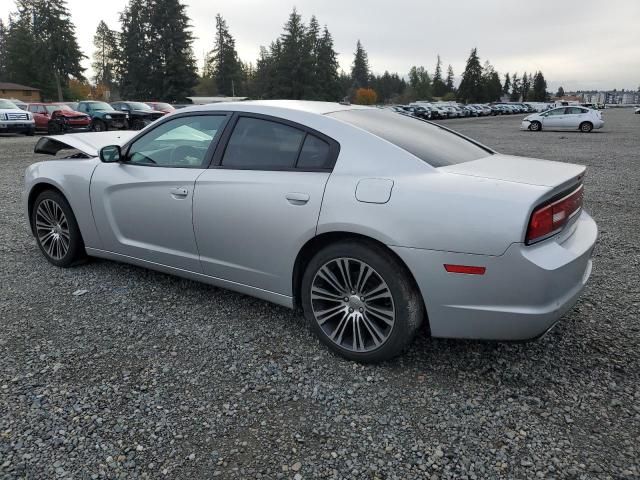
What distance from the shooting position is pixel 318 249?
3.04 m

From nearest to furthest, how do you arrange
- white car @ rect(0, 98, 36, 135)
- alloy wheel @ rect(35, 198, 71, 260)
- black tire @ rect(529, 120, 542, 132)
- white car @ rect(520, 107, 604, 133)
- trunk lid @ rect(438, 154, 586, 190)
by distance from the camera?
1. trunk lid @ rect(438, 154, 586, 190)
2. alloy wheel @ rect(35, 198, 71, 260)
3. white car @ rect(0, 98, 36, 135)
4. white car @ rect(520, 107, 604, 133)
5. black tire @ rect(529, 120, 542, 132)

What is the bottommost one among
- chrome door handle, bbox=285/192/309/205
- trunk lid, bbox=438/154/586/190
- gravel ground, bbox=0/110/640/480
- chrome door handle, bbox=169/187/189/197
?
gravel ground, bbox=0/110/640/480

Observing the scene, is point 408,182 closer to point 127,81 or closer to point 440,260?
point 440,260

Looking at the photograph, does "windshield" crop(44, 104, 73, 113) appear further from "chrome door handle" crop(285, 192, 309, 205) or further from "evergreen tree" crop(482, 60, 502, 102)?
"evergreen tree" crop(482, 60, 502, 102)

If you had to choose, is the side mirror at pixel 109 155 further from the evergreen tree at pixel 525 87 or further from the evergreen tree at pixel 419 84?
the evergreen tree at pixel 525 87

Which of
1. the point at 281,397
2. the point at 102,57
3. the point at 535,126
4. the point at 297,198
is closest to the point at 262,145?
the point at 297,198

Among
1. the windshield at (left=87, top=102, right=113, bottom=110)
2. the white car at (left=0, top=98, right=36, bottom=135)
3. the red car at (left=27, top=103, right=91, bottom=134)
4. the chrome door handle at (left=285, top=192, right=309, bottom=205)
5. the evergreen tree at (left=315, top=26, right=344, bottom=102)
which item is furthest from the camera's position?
the evergreen tree at (left=315, top=26, right=344, bottom=102)

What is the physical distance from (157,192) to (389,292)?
6.37 feet

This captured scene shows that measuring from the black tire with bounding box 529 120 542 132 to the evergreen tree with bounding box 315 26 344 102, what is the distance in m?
50.4

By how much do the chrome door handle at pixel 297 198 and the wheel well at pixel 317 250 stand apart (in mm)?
227

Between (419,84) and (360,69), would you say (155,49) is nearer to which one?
(360,69)

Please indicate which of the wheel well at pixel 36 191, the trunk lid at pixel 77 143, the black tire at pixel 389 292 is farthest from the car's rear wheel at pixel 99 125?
the black tire at pixel 389 292

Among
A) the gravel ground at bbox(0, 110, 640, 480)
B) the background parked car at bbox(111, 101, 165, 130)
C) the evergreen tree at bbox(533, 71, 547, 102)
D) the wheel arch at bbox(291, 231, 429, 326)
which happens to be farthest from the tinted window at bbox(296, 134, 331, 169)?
the evergreen tree at bbox(533, 71, 547, 102)

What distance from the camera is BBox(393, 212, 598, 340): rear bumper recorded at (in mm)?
2447
